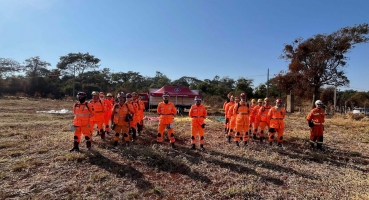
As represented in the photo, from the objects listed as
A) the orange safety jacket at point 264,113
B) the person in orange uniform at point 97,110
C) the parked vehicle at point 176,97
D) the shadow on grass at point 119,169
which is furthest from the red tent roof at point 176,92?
the shadow on grass at point 119,169

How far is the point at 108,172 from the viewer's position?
5160mm

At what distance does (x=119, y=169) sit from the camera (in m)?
5.30

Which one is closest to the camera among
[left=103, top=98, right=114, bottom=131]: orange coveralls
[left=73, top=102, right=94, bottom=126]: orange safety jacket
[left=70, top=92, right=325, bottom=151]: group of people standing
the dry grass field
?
the dry grass field

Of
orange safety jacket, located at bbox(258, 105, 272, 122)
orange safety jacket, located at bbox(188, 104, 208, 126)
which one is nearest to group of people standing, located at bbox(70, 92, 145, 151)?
orange safety jacket, located at bbox(188, 104, 208, 126)

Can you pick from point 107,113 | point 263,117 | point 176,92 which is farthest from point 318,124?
point 176,92

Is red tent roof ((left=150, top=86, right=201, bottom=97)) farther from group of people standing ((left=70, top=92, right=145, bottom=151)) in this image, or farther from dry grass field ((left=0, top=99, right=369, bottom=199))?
dry grass field ((left=0, top=99, right=369, bottom=199))

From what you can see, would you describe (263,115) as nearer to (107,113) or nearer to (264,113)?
(264,113)

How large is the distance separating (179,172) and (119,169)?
1286 millimetres

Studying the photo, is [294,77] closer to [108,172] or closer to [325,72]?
[325,72]

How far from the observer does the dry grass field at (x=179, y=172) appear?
4.32 meters

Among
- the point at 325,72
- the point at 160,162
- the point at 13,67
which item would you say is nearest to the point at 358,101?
the point at 325,72

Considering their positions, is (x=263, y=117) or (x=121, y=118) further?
A: (x=263, y=117)

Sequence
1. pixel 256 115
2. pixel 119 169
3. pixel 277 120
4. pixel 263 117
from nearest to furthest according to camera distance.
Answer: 1. pixel 119 169
2. pixel 277 120
3. pixel 263 117
4. pixel 256 115

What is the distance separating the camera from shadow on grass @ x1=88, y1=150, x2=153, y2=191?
4.65 m
